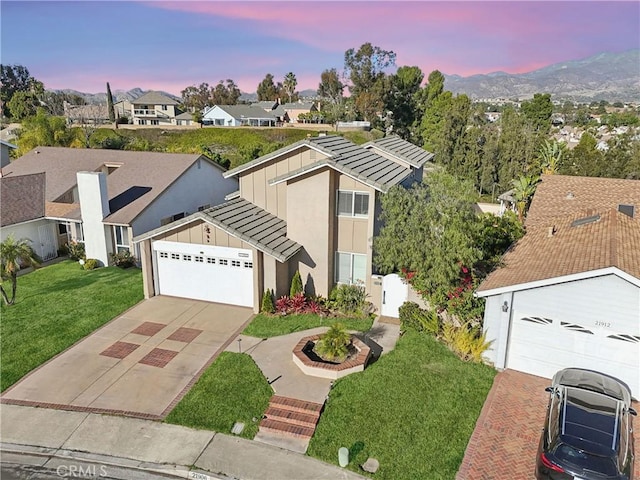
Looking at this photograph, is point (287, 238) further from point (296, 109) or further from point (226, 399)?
point (296, 109)

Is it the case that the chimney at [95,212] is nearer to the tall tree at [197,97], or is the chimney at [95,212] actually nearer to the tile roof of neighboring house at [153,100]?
the tile roof of neighboring house at [153,100]

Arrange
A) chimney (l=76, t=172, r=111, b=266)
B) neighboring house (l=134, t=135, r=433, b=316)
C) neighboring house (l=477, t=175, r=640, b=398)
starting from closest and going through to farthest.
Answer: neighboring house (l=477, t=175, r=640, b=398), neighboring house (l=134, t=135, r=433, b=316), chimney (l=76, t=172, r=111, b=266)

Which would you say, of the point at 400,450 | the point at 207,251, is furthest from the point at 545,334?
the point at 207,251

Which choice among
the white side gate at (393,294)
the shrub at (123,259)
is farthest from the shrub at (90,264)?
the white side gate at (393,294)

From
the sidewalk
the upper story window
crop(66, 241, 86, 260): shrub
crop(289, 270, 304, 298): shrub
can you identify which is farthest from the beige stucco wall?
crop(66, 241, 86, 260): shrub

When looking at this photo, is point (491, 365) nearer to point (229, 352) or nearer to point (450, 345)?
point (450, 345)

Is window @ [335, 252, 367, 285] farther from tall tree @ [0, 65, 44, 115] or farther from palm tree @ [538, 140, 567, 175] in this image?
tall tree @ [0, 65, 44, 115]
